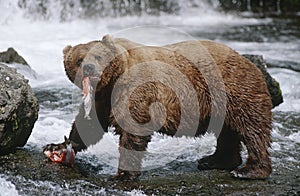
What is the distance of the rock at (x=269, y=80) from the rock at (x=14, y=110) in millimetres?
3851

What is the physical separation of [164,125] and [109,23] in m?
13.3

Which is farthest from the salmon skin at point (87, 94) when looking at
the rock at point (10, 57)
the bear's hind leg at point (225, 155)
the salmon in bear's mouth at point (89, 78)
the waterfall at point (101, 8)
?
the waterfall at point (101, 8)

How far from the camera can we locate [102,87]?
4910 millimetres

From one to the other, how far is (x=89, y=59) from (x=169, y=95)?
810 mm

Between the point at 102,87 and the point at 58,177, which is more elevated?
the point at 102,87

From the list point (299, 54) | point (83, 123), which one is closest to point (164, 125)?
point (83, 123)

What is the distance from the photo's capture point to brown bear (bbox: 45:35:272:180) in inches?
196

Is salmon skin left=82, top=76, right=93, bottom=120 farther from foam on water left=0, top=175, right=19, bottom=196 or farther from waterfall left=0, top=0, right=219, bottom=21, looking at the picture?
waterfall left=0, top=0, right=219, bottom=21

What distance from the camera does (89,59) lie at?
489 cm

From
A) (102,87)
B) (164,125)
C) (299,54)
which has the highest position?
(102,87)

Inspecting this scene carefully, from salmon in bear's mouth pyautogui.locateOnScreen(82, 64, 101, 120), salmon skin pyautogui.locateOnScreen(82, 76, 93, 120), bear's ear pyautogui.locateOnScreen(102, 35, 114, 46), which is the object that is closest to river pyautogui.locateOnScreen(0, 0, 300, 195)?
salmon skin pyautogui.locateOnScreen(82, 76, 93, 120)

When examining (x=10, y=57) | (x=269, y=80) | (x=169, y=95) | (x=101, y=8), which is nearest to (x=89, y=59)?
(x=169, y=95)

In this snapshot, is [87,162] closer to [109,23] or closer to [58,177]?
[58,177]

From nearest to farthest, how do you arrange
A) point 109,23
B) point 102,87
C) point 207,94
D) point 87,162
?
point 102,87 → point 207,94 → point 87,162 → point 109,23
